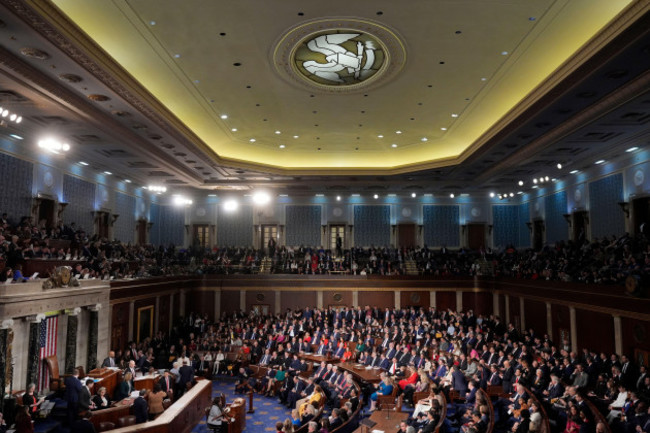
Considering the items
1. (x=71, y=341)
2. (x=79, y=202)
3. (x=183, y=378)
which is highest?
(x=79, y=202)

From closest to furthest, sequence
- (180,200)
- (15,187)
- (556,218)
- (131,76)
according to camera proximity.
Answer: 1. (131,76)
2. (15,187)
3. (180,200)
4. (556,218)

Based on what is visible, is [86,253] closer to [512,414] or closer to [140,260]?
[140,260]

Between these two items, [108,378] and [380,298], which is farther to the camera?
[380,298]

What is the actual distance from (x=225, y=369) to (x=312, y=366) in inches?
158

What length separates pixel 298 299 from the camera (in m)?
25.7

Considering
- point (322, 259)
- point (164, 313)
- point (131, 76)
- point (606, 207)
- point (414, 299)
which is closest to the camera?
point (131, 76)

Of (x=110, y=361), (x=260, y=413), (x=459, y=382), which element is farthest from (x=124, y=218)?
(x=459, y=382)

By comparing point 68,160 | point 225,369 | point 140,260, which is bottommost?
point 225,369

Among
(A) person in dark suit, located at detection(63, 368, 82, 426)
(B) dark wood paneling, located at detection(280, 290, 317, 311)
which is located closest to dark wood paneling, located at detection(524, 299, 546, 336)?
(B) dark wood paneling, located at detection(280, 290, 317, 311)

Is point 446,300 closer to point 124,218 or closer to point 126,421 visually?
point 124,218

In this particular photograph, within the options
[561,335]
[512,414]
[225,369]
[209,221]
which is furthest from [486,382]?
[209,221]

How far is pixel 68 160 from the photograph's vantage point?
65.0 ft

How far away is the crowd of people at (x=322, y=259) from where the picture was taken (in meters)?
14.5

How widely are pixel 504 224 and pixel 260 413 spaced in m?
22.0
